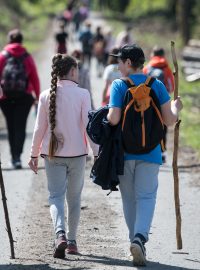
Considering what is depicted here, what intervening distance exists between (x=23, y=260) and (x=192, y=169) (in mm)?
6205

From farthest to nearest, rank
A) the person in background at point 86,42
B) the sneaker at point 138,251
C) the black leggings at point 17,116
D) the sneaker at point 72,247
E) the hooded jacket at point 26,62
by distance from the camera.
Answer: the person in background at point 86,42
the black leggings at point 17,116
the hooded jacket at point 26,62
the sneaker at point 72,247
the sneaker at point 138,251

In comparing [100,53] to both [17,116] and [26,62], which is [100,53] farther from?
[26,62]

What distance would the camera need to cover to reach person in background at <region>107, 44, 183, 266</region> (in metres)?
7.88

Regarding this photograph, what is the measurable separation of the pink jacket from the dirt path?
0.91 meters

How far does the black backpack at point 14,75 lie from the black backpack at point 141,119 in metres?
5.80

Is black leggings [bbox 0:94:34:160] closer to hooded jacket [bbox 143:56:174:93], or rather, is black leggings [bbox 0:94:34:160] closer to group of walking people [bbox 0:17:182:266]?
hooded jacket [bbox 143:56:174:93]

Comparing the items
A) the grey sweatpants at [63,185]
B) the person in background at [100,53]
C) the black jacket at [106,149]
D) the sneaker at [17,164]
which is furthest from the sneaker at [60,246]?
the person in background at [100,53]

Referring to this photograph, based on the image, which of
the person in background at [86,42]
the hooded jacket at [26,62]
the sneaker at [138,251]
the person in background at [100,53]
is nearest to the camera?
the sneaker at [138,251]

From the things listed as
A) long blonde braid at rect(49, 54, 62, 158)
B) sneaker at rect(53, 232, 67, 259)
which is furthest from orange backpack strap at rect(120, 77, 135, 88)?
sneaker at rect(53, 232, 67, 259)

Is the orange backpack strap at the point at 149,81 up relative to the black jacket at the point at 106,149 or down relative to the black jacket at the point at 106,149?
up

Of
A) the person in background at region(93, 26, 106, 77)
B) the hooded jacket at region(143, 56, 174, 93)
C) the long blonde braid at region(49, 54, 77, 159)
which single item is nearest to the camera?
the long blonde braid at region(49, 54, 77, 159)

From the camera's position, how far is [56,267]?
7883mm

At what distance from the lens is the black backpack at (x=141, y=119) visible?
25.7 feet

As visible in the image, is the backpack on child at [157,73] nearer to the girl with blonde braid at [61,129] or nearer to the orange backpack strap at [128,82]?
the girl with blonde braid at [61,129]
